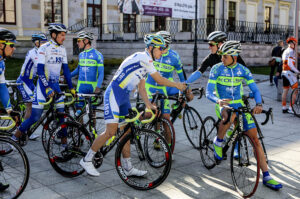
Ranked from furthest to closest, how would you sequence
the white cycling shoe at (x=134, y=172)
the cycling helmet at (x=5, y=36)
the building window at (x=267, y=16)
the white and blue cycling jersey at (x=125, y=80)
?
1. the building window at (x=267, y=16)
2. the white cycling shoe at (x=134, y=172)
3. the white and blue cycling jersey at (x=125, y=80)
4. the cycling helmet at (x=5, y=36)

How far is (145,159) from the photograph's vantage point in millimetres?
5246

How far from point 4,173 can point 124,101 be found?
6.03 ft

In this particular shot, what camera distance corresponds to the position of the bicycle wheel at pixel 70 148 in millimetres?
5242

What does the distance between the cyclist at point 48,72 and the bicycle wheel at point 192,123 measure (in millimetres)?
2189

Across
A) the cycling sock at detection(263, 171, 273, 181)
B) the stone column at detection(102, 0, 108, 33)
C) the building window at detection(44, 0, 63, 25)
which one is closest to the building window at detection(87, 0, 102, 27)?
the stone column at detection(102, 0, 108, 33)

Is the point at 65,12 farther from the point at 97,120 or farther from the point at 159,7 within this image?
the point at 97,120

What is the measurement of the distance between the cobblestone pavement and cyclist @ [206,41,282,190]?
37 centimetres

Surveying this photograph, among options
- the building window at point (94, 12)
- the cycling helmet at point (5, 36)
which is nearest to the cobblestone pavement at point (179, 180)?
the cycling helmet at point (5, 36)

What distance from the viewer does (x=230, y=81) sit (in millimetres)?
5172

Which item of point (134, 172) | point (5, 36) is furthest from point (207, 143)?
point (5, 36)

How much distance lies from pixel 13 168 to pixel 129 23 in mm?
26092

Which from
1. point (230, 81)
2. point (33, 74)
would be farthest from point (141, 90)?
point (33, 74)

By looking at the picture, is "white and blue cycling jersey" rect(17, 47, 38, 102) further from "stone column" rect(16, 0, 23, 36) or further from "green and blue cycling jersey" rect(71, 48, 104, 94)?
"stone column" rect(16, 0, 23, 36)

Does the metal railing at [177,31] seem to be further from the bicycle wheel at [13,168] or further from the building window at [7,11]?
the bicycle wheel at [13,168]
